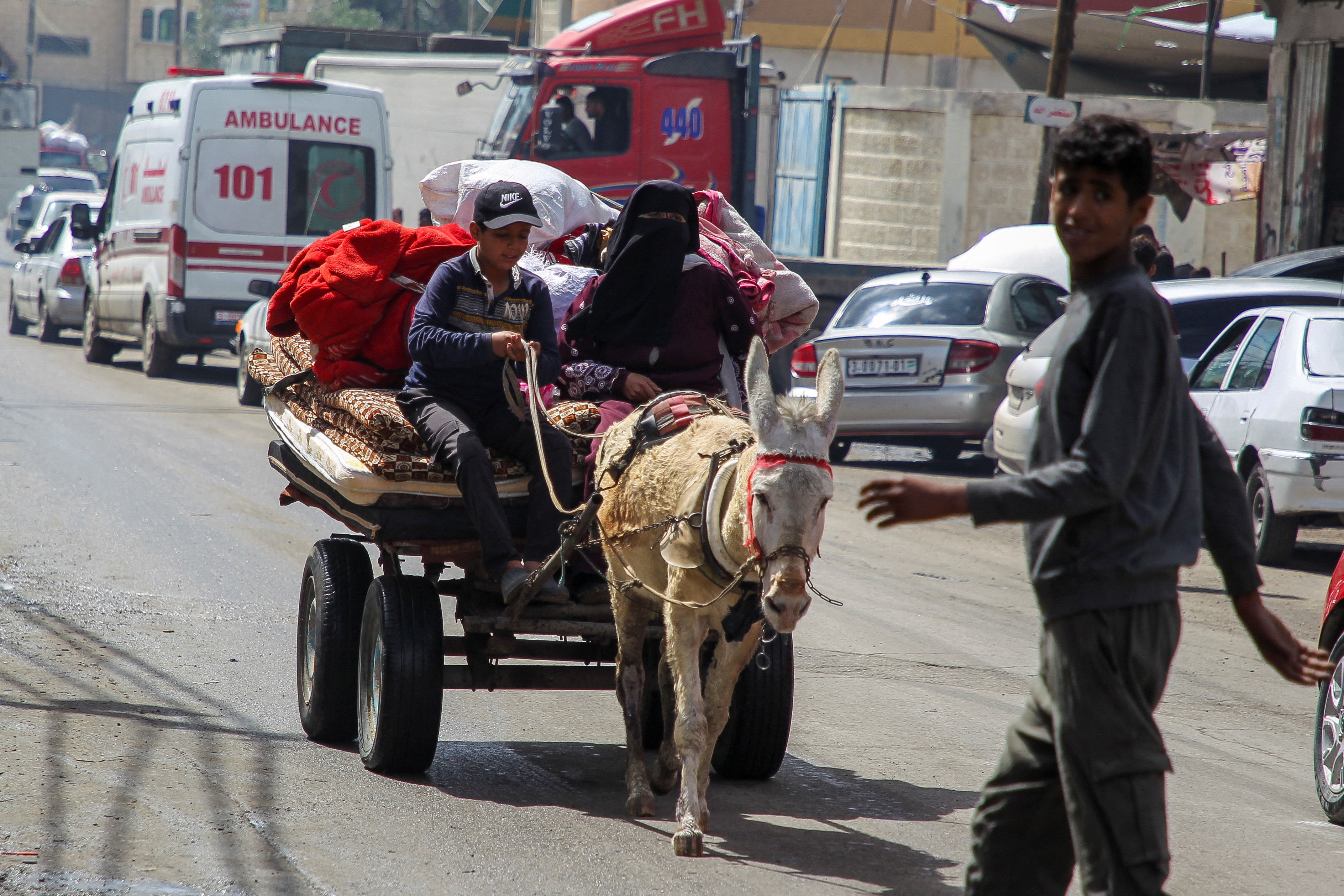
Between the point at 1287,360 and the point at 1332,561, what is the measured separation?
1767 millimetres

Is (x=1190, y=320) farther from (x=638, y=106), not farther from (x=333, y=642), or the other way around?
(x=638, y=106)

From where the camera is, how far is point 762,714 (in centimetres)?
559

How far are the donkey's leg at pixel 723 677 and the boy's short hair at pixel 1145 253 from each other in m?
7.97

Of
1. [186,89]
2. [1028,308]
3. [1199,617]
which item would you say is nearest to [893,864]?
[1199,617]

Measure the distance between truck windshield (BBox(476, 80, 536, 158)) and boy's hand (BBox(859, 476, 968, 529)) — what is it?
58.6 feet

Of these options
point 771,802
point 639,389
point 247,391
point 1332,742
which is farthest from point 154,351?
point 1332,742

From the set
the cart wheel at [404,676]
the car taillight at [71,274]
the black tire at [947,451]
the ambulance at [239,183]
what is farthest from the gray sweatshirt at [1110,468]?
the car taillight at [71,274]

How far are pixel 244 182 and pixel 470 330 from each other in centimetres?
1252

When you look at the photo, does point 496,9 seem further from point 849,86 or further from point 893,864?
point 893,864

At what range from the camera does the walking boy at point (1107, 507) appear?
290 cm

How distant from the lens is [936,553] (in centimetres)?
1123

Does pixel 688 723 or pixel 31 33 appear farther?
pixel 31 33

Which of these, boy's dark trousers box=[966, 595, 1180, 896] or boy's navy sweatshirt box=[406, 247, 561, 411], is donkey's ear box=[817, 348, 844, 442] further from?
boy's navy sweatshirt box=[406, 247, 561, 411]

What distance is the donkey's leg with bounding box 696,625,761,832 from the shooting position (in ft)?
16.1
